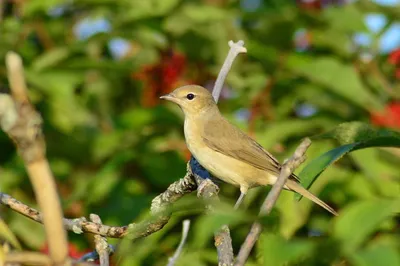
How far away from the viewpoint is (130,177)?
16.4ft

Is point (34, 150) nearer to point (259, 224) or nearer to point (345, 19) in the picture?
point (259, 224)

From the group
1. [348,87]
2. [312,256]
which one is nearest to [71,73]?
[348,87]

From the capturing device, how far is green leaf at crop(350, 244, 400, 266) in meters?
1.05

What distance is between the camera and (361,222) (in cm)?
124

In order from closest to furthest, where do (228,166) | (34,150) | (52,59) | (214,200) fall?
1. (34,150)
2. (214,200)
3. (228,166)
4. (52,59)

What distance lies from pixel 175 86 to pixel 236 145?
87cm

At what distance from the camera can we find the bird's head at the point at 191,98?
448cm

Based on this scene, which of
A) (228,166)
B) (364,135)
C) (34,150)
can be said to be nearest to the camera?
(34,150)

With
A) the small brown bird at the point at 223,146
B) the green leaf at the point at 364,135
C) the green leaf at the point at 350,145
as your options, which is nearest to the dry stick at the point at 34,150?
the green leaf at the point at 350,145

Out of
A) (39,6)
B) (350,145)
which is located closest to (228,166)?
(39,6)

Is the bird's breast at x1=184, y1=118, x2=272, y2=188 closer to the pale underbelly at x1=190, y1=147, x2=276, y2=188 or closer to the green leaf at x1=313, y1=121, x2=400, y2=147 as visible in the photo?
the pale underbelly at x1=190, y1=147, x2=276, y2=188

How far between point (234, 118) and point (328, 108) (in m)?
0.59

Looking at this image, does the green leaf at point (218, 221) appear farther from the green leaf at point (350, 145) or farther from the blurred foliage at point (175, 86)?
the blurred foliage at point (175, 86)

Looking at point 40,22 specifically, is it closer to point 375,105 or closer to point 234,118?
point 234,118
